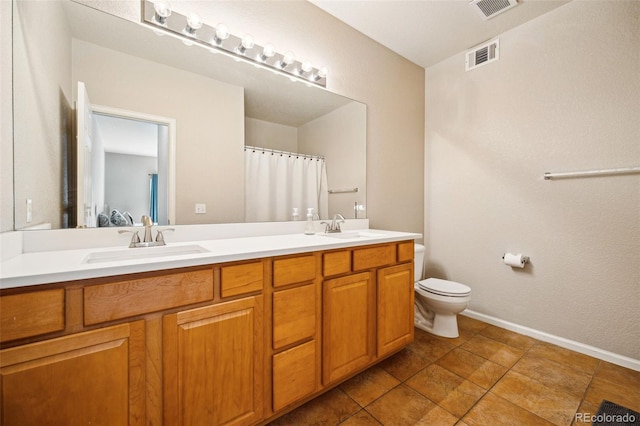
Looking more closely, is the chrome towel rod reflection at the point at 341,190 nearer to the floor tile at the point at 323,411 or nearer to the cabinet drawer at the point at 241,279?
the cabinet drawer at the point at 241,279

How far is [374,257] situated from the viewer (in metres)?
1.56

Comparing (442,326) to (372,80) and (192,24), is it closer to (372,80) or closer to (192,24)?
(372,80)

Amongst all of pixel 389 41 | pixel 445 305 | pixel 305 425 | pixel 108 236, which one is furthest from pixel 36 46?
pixel 445 305

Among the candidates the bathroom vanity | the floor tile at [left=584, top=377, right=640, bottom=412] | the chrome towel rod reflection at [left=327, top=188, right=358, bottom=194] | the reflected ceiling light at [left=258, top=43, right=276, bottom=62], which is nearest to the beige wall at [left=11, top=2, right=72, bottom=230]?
the bathroom vanity

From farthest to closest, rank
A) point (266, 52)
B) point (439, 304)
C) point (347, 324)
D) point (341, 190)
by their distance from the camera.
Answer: point (341, 190)
point (439, 304)
point (266, 52)
point (347, 324)

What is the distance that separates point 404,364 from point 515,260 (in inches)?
49.2

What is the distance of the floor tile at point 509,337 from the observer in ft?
6.50

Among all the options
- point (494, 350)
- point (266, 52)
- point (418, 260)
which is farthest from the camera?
point (418, 260)

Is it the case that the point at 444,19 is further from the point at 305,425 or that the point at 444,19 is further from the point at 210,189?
the point at 305,425

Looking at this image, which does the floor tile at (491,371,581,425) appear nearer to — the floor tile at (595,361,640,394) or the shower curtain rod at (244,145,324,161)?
the floor tile at (595,361,640,394)

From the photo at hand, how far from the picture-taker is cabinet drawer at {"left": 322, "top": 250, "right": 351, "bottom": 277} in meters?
1.34

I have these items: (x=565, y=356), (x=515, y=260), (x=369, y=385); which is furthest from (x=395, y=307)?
Answer: (x=565, y=356)

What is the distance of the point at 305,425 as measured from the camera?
1.24 metres
